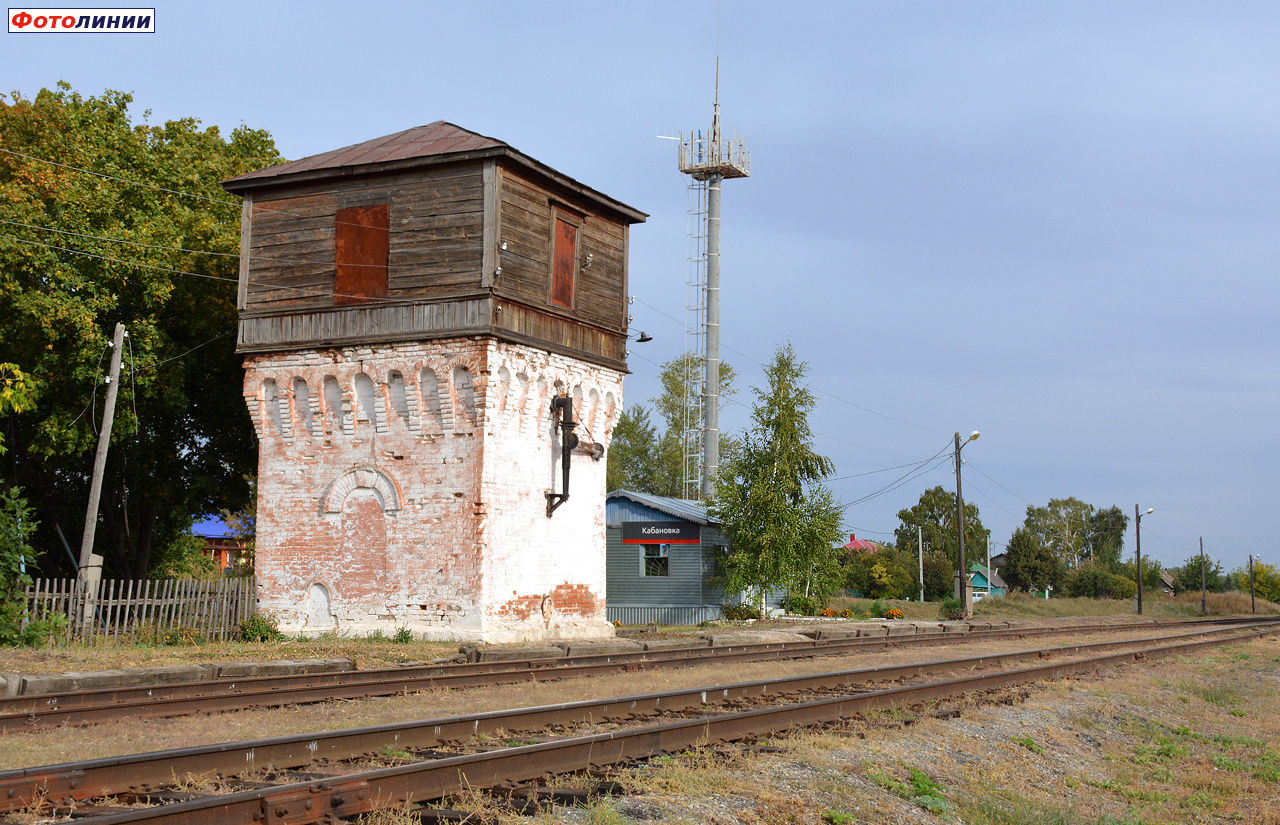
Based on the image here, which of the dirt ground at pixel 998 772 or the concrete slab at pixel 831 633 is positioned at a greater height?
the dirt ground at pixel 998 772

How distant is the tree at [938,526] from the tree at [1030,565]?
26.4 feet

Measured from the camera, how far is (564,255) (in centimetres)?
2419

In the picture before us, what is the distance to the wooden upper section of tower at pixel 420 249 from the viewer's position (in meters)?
22.0

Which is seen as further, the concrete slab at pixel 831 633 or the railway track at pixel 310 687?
the concrete slab at pixel 831 633

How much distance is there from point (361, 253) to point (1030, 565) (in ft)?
272

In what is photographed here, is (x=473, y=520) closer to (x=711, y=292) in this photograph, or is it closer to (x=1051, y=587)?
(x=711, y=292)

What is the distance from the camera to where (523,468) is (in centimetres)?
2242

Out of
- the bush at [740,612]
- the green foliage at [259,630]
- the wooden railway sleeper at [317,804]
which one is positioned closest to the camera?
the wooden railway sleeper at [317,804]

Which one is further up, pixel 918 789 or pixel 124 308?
pixel 124 308

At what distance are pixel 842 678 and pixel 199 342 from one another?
19.8 meters

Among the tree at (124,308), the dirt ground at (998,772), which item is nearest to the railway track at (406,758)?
the dirt ground at (998,772)

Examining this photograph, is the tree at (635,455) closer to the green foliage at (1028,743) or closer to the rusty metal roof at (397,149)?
the rusty metal roof at (397,149)

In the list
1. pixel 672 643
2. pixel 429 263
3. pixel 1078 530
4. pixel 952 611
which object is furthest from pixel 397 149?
pixel 1078 530

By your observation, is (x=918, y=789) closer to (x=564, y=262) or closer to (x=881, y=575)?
(x=564, y=262)
